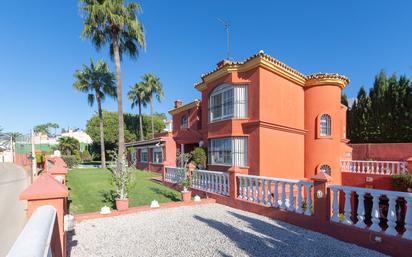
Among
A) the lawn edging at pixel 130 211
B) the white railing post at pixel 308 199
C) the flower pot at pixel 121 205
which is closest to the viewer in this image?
the white railing post at pixel 308 199

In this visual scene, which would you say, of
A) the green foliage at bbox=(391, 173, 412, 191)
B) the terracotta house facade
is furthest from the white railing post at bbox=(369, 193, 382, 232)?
the green foliage at bbox=(391, 173, 412, 191)

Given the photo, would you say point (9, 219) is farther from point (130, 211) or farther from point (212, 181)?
point (212, 181)

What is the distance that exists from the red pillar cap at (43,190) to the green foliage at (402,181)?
1584 cm

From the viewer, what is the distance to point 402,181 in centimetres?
1242

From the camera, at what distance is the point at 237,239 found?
17.4 feet

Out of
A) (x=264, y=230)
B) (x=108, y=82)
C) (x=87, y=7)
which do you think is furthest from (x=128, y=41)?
(x=264, y=230)

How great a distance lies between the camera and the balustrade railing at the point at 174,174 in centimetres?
1156

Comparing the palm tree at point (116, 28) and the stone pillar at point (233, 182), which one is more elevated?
the palm tree at point (116, 28)

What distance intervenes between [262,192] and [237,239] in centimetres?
254

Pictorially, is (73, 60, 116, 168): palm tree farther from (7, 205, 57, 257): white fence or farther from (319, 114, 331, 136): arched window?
(7, 205, 57, 257): white fence

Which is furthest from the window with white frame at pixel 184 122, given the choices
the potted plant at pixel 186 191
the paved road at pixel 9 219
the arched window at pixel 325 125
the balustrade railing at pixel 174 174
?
the paved road at pixel 9 219

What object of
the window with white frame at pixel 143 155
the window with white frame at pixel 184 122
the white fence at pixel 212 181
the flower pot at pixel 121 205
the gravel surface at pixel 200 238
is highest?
the window with white frame at pixel 184 122

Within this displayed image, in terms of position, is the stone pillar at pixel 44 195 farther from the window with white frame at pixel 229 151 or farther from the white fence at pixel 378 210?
the window with white frame at pixel 229 151

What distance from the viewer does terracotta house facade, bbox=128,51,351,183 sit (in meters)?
12.3
